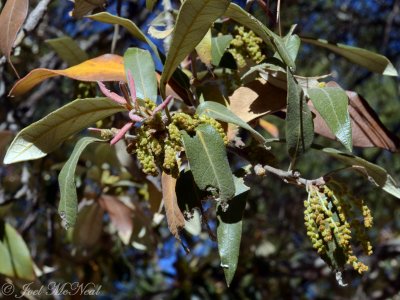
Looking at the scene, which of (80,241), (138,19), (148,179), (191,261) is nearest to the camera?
(148,179)

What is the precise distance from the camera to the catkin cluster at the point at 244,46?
1.27 meters

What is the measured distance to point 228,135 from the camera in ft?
3.82

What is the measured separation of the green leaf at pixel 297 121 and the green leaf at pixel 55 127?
0.29 meters

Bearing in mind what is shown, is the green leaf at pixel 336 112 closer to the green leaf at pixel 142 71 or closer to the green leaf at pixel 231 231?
the green leaf at pixel 231 231

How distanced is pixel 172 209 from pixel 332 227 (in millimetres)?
267

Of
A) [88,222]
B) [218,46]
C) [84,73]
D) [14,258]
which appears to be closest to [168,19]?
[218,46]

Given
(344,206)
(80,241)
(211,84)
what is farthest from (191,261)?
(344,206)

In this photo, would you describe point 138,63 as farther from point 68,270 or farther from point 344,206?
point 68,270

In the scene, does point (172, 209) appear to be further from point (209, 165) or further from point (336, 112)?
point (336, 112)

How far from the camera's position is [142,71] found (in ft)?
3.88

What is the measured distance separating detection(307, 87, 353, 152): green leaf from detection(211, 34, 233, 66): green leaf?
261 mm

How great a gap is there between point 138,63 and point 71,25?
2553 mm

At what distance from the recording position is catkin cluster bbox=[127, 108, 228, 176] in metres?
1.02

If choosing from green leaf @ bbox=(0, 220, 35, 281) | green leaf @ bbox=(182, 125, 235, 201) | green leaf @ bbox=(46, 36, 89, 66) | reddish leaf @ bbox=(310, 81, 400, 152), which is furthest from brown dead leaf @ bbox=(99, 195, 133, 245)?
green leaf @ bbox=(182, 125, 235, 201)
